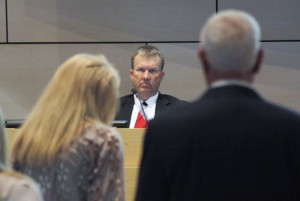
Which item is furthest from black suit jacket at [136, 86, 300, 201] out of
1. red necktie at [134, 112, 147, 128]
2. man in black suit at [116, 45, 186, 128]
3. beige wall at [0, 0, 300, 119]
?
beige wall at [0, 0, 300, 119]

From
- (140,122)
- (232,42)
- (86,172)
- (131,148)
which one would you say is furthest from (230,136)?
(140,122)

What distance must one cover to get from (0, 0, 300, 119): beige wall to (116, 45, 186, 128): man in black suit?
125cm

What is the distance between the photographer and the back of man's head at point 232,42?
243 centimetres

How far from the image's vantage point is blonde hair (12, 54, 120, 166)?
9.84ft

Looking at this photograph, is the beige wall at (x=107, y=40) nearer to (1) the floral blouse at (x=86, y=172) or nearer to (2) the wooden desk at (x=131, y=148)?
(2) the wooden desk at (x=131, y=148)

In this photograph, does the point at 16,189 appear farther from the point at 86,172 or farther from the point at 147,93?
the point at 147,93

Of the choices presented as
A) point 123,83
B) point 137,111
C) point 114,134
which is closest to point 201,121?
point 114,134

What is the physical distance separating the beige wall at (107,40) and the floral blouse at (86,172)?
4.43 m

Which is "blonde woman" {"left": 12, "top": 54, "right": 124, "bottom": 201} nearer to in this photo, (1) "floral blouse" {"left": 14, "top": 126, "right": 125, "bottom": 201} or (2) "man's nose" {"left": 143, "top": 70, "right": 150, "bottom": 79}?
(1) "floral blouse" {"left": 14, "top": 126, "right": 125, "bottom": 201}

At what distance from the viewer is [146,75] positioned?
6.13 m

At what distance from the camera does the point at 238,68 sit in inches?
96.5

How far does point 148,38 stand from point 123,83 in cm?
45

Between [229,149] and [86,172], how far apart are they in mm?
732

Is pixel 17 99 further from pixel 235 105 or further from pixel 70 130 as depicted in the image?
pixel 235 105
